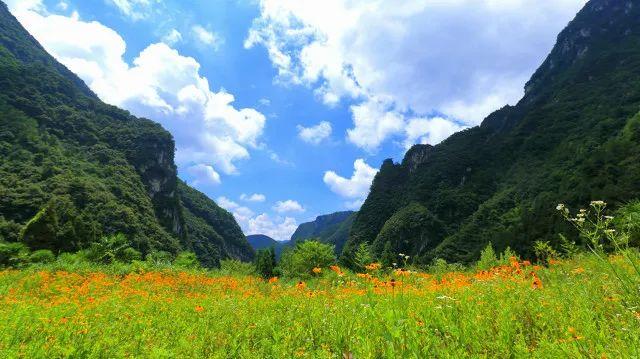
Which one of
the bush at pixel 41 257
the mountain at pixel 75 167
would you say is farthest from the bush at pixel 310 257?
the mountain at pixel 75 167

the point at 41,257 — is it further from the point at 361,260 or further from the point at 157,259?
the point at 361,260

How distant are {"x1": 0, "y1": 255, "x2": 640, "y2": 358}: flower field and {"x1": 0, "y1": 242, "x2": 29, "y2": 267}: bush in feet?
30.9

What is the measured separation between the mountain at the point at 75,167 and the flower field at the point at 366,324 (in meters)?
22.8

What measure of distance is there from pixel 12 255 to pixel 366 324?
54.1 ft

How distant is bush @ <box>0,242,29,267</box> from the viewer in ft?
47.9

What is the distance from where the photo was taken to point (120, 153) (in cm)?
14475

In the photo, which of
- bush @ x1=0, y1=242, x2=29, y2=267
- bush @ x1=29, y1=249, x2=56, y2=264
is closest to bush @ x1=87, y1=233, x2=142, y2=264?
bush @ x1=29, y1=249, x2=56, y2=264

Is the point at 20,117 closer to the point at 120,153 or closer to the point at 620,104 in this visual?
the point at 120,153

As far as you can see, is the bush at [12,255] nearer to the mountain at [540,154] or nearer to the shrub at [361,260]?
the shrub at [361,260]

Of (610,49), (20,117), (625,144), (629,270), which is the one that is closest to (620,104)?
(610,49)

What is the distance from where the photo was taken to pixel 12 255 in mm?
15180

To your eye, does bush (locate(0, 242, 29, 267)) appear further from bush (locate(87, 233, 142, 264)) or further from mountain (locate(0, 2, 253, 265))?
mountain (locate(0, 2, 253, 265))

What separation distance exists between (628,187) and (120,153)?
150 metres

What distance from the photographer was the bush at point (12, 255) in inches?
575
